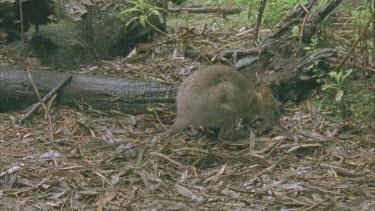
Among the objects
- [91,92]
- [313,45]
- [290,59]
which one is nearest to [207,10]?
[290,59]

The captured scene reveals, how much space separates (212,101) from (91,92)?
5.39ft

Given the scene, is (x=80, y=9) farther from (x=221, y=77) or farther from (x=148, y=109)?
(x=221, y=77)

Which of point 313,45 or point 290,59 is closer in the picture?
point 313,45

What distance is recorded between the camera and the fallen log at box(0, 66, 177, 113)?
726 cm

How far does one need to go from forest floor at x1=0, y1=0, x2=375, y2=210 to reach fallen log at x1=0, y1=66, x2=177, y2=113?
0.12 metres

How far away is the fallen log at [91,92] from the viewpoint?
23.8 feet

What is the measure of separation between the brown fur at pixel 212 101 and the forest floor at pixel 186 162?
174mm

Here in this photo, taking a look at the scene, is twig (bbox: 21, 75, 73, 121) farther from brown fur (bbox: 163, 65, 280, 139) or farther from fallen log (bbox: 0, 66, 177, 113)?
brown fur (bbox: 163, 65, 280, 139)

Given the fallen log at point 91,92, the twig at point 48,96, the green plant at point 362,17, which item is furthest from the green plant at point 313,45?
the twig at point 48,96

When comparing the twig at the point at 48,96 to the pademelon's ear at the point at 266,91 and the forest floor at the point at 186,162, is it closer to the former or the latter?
the forest floor at the point at 186,162

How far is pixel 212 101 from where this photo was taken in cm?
644

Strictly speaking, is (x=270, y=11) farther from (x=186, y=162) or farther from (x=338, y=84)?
(x=186, y=162)

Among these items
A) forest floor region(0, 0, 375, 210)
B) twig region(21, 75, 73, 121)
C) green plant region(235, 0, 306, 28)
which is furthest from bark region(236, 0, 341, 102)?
twig region(21, 75, 73, 121)

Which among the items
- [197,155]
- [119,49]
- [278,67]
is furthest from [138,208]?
[119,49]
